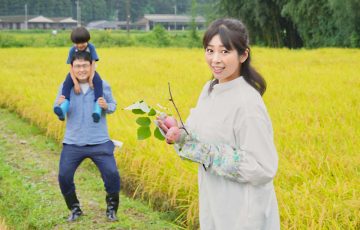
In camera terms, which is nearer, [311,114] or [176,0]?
[311,114]

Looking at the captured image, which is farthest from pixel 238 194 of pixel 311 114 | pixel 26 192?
pixel 311 114

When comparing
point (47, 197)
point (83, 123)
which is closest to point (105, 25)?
point (47, 197)

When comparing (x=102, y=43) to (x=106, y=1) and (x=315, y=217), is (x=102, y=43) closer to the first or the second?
(x=315, y=217)

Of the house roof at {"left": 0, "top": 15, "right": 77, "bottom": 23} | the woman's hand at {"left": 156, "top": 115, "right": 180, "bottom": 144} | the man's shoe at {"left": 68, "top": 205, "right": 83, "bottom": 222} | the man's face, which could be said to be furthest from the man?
the house roof at {"left": 0, "top": 15, "right": 77, "bottom": 23}

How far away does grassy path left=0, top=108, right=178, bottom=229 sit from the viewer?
3785 mm

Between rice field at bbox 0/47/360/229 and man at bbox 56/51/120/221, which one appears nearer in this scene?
rice field at bbox 0/47/360/229

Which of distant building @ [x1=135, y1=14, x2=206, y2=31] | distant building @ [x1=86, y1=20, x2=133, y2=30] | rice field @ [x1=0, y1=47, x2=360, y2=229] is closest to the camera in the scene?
rice field @ [x1=0, y1=47, x2=360, y2=229]

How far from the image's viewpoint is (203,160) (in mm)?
1777

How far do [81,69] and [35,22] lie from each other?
62.3 m

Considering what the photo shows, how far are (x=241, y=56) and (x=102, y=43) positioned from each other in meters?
30.4

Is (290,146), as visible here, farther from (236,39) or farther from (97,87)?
(236,39)

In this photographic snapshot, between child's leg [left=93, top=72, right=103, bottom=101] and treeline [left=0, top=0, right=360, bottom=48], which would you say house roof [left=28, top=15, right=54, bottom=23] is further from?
child's leg [left=93, top=72, right=103, bottom=101]

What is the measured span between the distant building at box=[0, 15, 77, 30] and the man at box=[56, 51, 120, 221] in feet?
200

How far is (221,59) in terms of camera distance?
1.79 meters
